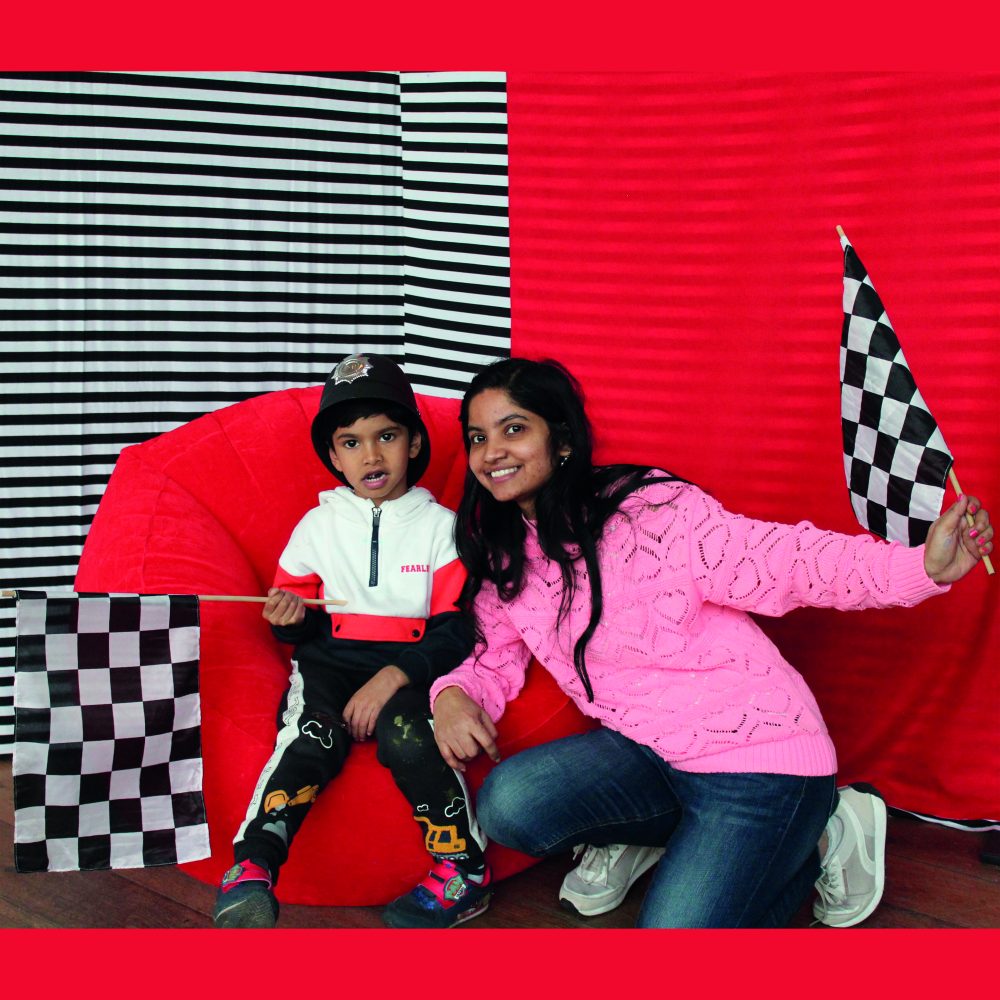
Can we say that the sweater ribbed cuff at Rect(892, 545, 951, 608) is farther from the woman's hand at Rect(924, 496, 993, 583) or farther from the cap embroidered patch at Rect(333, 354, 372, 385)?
the cap embroidered patch at Rect(333, 354, 372, 385)

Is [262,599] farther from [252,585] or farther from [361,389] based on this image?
[361,389]

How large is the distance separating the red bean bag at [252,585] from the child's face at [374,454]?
12.7 inches

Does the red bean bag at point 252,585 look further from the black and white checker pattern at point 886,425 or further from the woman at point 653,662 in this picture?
the black and white checker pattern at point 886,425

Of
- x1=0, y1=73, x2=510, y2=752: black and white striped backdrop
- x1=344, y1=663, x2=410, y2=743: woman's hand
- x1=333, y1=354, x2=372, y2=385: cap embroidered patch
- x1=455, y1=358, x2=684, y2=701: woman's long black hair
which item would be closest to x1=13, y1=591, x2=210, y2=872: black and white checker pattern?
x1=344, y1=663, x2=410, y2=743: woman's hand

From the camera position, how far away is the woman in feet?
5.66

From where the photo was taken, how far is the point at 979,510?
5.44 ft

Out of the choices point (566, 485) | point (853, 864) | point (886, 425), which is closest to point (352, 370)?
point (566, 485)

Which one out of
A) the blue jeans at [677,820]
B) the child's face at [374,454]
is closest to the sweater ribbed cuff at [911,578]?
the blue jeans at [677,820]

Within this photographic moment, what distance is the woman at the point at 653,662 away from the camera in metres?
1.73

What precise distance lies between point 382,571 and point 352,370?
0.39 meters

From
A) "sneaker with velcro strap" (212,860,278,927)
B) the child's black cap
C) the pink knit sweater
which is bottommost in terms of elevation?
"sneaker with velcro strap" (212,860,278,927)

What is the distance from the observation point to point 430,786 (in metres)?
1.85

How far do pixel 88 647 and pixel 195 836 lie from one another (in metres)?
0.38

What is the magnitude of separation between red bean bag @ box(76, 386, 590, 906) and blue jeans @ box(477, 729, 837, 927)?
128 millimetres
